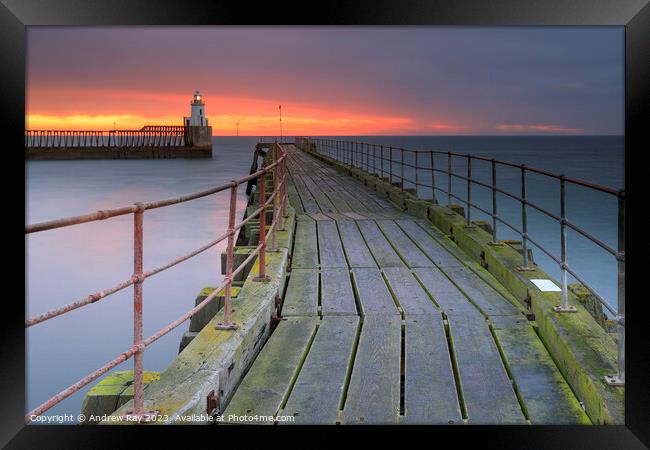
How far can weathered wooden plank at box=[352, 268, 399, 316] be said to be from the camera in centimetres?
470

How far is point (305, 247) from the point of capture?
7.19 m

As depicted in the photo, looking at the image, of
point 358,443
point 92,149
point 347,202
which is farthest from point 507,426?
point 92,149

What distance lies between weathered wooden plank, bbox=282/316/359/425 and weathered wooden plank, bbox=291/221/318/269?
1844 millimetres

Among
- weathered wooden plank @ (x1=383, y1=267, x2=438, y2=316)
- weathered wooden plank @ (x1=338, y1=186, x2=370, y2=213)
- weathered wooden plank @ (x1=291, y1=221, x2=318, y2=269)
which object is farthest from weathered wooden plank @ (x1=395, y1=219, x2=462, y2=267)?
weathered wooden plank @ (x1=338, y1=186, x2=370, y2=213)

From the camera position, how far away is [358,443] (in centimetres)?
270

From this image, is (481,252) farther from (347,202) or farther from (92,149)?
(92,149)

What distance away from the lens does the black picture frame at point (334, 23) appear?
2.59 m

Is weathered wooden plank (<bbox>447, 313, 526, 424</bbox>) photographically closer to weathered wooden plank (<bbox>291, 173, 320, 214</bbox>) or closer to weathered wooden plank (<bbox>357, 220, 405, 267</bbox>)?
weathered wooden plank (<bbox>357, 220, 405, 267</bbox>)

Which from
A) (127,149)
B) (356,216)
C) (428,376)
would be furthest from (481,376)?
(127,149)

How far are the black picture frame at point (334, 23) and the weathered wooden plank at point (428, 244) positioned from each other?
3.53m

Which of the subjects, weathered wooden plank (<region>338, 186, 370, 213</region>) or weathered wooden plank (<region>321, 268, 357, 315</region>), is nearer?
weathered wooden plank (<region>321, 268, 357, 315</region>)

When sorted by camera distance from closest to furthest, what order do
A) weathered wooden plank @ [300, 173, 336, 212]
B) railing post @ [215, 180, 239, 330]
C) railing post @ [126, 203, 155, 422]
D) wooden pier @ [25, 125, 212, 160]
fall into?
railing post @ [126, 203, 155, 422] → railing post @ [215, 180, 239, 330] → weathered wooden plank @ [300, 173, 336, 212] → wooden pier @ [25, 125, 212, 160]

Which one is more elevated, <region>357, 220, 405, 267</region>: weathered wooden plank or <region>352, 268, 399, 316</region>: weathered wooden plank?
<region>357, 220, 405, 267</region>: weathered wooden plank

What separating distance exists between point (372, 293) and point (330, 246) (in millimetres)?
2123
